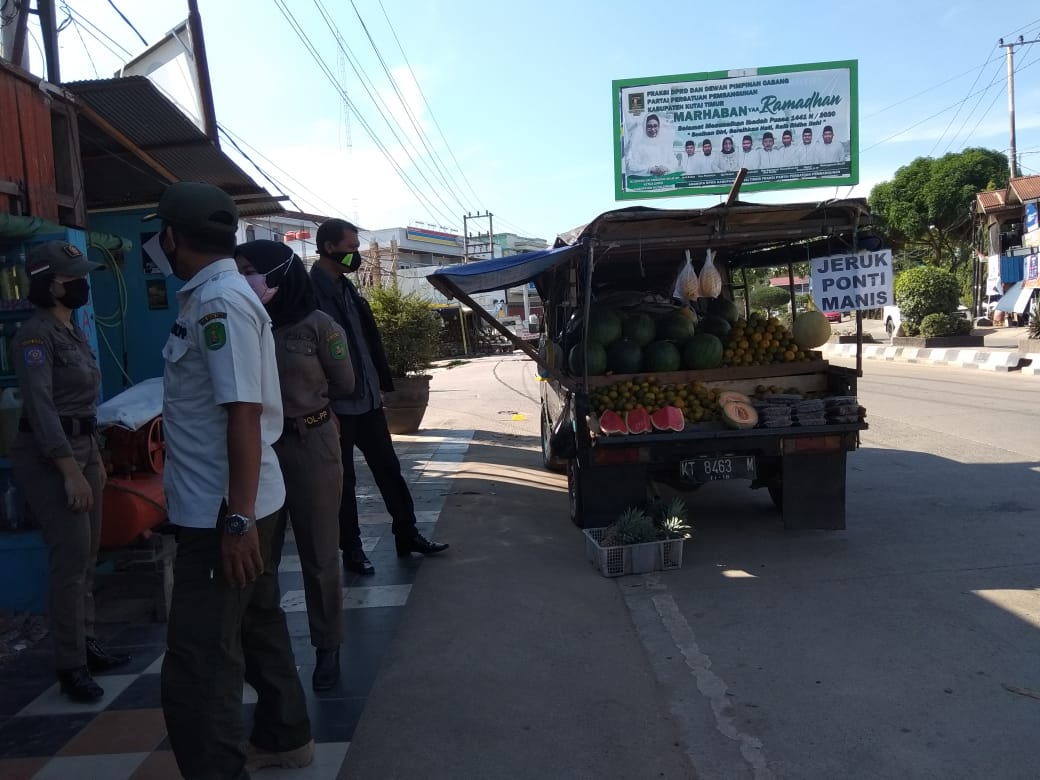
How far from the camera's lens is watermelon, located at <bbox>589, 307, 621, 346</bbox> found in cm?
605

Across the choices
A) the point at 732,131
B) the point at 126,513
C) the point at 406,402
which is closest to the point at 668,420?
the point at 126,513

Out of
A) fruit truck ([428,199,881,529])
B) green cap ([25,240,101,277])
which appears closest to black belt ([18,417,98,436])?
green cap ([25,240,101,277])

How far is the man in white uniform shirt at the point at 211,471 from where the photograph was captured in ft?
7.38

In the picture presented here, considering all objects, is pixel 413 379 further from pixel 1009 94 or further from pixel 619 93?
pixel 1009 94

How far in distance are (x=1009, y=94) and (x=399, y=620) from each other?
3472cm

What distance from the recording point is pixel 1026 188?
2750 centimetres

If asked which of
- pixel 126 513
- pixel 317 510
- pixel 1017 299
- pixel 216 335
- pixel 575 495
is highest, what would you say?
pixel 1017 299

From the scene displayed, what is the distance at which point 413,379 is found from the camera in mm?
10906

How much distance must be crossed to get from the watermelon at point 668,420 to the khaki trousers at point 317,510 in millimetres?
2592

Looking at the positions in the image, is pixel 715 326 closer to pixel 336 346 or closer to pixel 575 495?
pixel 575 495

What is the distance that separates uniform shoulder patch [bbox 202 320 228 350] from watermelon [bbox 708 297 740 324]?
5352 mm

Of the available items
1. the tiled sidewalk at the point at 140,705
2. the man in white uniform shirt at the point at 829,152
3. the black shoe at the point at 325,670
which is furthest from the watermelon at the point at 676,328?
the man in white uniform shirt at the point at 829,152

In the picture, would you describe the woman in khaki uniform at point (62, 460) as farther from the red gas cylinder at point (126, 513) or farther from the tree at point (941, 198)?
the tree at point (941, 198)

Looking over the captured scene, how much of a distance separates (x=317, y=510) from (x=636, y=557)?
2317mm
